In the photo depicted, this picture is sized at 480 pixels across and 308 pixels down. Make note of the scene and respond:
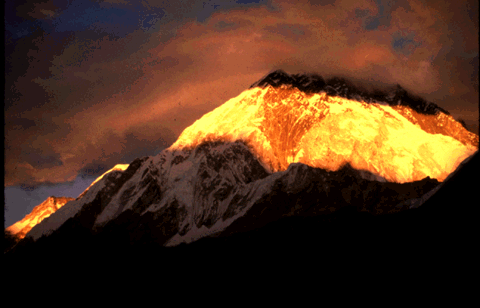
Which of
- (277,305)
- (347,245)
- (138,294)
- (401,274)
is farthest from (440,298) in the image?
(138,294)

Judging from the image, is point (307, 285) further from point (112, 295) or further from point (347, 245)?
point (112, 295)

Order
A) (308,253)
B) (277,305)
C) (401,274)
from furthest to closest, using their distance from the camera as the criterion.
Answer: (308,253) → (277,305) → (401,274)

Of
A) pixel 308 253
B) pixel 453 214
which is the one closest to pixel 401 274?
pixel 453 214

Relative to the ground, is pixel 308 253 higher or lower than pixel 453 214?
lower

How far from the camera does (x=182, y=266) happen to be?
18138 centimetres

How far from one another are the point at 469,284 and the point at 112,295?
11607 cm

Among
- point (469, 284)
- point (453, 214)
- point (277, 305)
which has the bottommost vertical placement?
point (277, 305)

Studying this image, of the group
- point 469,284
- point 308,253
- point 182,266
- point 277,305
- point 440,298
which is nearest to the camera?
point 469,284

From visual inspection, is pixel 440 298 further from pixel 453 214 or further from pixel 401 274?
pixel 401 274

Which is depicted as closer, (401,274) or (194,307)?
(401,274)

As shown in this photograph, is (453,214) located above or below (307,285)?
above

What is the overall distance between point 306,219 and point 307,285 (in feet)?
194

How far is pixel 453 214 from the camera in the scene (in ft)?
281

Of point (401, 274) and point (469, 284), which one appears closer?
point (469, 284)
